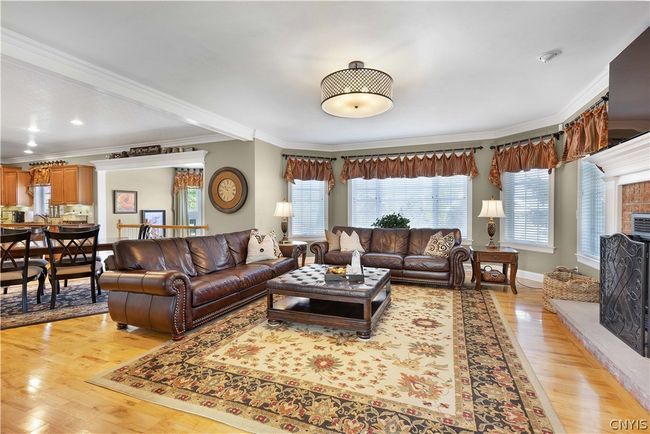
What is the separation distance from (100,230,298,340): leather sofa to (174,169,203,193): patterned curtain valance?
5355mm

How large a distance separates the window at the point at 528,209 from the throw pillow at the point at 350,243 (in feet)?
8.67

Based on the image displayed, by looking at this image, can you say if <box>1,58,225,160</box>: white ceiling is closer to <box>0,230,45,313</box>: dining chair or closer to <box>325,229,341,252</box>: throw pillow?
<box>0,230,45,313</box>: dining chair

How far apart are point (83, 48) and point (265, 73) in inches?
64.1

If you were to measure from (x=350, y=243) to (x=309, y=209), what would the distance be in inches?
70.8

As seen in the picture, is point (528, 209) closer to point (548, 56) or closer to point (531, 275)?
point (531, 275)

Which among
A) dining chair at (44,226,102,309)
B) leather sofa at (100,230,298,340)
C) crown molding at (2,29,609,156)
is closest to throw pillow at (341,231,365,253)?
leather sofa at (100,230,298,340)

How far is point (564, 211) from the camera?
15.2 feet

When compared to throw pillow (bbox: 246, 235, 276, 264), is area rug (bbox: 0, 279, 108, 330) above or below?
below

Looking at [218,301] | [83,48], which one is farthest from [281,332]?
[83,48]

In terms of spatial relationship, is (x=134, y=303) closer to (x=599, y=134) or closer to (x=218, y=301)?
(x=218, y=301)

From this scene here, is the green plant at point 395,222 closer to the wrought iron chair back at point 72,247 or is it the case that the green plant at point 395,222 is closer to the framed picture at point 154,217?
the wrought iron chair back at point 72,247

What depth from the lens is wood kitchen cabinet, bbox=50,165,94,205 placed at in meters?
6.93

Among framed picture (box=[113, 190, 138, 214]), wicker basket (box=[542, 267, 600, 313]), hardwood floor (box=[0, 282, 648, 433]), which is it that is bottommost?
hardwood floor (box=[0, 282, 648, 433])

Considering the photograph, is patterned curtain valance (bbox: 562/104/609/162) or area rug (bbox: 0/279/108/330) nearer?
patterned curtain valance (bbox: 562/104/609/162)
